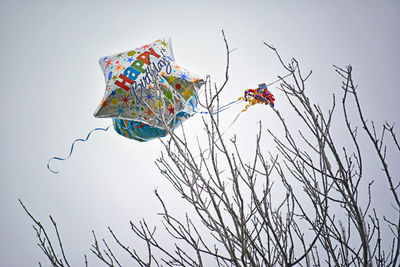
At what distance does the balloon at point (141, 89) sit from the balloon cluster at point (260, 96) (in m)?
0.64

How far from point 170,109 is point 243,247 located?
6.00 ft

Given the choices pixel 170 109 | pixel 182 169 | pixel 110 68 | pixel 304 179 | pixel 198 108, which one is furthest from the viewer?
pixel 198 108

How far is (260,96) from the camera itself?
110 inches

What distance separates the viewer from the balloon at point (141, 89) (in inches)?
108

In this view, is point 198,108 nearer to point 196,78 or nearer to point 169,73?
point 196,78

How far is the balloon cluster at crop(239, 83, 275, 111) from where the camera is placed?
9.10ft

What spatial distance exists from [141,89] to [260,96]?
138cm

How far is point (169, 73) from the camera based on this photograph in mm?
2889

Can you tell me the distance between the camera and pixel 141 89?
2.74 meters

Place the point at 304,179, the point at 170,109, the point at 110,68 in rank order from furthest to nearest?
the point at 110,68 → the point at 170,109 → the point at 304,179

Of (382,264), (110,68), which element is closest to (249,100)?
(110,68)

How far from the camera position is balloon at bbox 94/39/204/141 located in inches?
108

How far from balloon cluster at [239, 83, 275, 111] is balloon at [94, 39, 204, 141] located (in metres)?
0.64

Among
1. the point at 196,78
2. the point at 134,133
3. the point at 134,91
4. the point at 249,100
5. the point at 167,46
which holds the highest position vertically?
the point at 167,46
